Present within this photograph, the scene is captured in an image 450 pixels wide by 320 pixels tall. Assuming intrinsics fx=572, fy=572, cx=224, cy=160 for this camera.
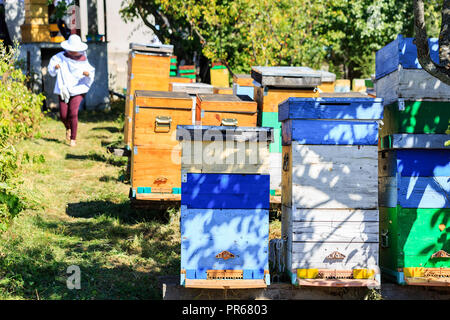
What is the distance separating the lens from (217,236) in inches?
171

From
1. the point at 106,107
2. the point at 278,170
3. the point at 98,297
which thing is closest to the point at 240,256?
the point at 98,297

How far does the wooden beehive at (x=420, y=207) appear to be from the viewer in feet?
15.5

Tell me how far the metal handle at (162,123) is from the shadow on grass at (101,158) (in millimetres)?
3539

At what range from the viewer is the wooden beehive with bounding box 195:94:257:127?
639 centimetres

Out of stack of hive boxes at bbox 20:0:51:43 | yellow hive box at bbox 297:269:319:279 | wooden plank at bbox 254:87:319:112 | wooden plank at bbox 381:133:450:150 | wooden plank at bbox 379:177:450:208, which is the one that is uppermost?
stack of hive boxes at bbox 20:0:51:43

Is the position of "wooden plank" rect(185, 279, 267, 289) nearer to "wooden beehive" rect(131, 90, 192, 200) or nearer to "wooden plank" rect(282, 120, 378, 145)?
"wooden plank" rect(282, 120, 378, 145)

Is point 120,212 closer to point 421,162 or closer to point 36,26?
point 421,162

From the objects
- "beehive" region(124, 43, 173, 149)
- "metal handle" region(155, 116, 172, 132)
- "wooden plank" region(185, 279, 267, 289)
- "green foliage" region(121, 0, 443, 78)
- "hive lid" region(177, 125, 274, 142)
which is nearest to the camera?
"wooden plank" region(185, 279, 267, 289)

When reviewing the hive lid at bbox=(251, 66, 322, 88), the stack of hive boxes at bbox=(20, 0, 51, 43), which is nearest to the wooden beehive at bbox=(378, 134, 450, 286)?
the hive lid at bbox=(251, 66, 322, 88)

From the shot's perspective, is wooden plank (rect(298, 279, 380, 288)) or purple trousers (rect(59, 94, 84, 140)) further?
purple trousers (rect(59, 94, 84, 140))

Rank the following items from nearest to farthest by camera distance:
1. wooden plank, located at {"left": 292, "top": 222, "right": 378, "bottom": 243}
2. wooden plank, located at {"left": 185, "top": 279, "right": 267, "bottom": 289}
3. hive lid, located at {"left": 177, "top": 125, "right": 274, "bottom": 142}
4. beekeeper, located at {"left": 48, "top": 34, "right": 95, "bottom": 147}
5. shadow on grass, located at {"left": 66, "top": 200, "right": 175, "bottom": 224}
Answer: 1. wooden plank, located at {"left": 185, "top": 279, "right": 267, "bottom": 289}
2. hive lid, located at {"left": 177, "top": 125, "right": 274, "bottom": 142}
3. wooden plank, located at {"left": 292, "top": 222, "right": 378, "bottom": 243}
4. shadow on grass, located at {"left": 66, "top": 200, "right": 175, "bottom": 224}
5. beekeeper, located at {"left": 48, "top": 34, "right": 95, "bottom": 147}

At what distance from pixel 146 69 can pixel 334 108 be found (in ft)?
17.6

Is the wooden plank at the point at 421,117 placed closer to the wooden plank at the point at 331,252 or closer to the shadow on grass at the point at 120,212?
the wooden plank at the point at 331,252

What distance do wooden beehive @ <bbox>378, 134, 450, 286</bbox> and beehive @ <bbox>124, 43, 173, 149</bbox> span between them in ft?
17.5
